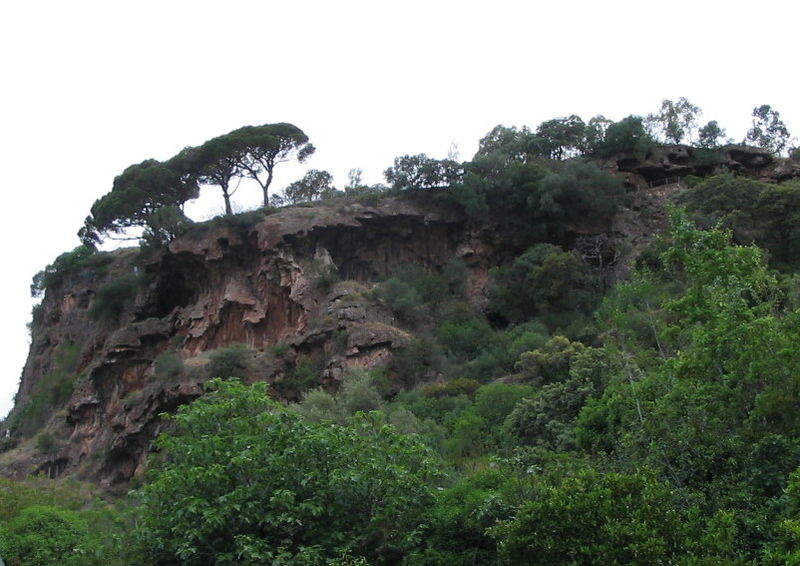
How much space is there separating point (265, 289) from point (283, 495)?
27562 mm

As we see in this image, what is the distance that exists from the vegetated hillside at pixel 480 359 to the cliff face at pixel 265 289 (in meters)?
0.11

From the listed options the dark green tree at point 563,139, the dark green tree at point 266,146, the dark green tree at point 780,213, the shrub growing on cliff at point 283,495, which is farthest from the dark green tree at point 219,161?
the shrub growing on cliff at point 283,495

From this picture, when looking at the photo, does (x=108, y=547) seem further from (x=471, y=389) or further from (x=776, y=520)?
(x=471, y=389)

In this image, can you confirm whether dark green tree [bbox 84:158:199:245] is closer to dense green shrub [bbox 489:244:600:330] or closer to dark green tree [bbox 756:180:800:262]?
dense green shrub [bbox 489:244:600:330]

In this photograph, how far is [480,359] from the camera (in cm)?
3391

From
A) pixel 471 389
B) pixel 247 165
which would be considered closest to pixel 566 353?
pixel 471 389

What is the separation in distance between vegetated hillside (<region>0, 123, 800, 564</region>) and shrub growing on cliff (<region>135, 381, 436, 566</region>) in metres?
0.07

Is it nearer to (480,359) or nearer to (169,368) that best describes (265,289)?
(169,368)

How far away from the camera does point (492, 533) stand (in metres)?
12.5

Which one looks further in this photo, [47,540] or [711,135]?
[711,135]

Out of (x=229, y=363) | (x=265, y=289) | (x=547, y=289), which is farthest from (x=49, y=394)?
(x=547, y=289)

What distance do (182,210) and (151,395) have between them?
12.5 meters

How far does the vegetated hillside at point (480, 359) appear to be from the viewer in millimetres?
12898

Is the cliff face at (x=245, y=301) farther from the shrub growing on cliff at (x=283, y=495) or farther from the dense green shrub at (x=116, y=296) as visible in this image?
the shrub growing on cliff at (x=283, y=495)
